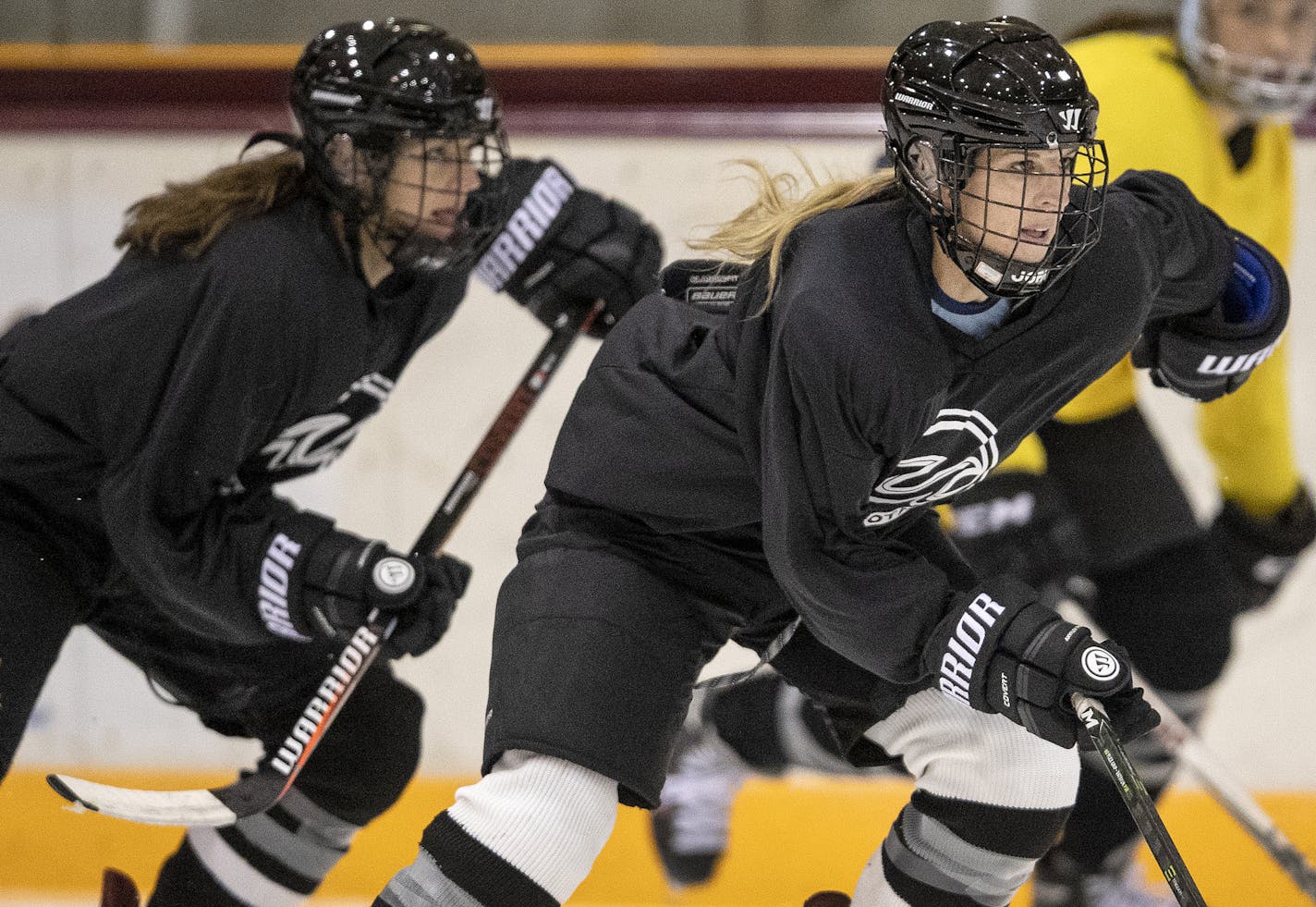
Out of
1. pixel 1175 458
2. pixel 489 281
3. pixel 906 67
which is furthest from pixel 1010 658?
pixel 1175 458

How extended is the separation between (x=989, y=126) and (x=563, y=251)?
0.90 m

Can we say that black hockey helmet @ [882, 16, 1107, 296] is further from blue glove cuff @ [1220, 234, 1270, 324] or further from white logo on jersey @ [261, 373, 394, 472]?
white logo on jersey @ [261, 373, 394, 472]

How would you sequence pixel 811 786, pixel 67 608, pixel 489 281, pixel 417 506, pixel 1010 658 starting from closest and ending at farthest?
pixel 1010 658 → pixel 67 608 → pixel 489 281 → pixel 811 786 → pixel 417 506

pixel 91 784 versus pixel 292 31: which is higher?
pixel 292 31

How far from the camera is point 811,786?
9.44 ft

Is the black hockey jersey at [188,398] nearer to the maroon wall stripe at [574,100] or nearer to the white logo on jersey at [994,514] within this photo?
the white logo on jersey at [994,514]

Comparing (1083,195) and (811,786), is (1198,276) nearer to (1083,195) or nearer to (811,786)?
(1083,195)

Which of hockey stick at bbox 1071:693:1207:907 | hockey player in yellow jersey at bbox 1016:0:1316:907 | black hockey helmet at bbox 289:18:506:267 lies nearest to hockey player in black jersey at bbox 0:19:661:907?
black hockey helmet at bbox 289:18:506:267

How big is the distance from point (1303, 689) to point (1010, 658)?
1.75 m

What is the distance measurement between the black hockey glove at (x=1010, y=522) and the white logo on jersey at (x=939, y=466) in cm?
72

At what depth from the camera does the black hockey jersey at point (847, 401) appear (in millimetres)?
1662

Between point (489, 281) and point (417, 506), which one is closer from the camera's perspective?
point (489, 281)

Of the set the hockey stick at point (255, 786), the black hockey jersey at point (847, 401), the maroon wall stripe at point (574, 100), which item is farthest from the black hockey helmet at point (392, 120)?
the maroon wall stripe at point (574, 100)

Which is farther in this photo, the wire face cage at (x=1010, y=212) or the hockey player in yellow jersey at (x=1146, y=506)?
the hockey player in yellow jersey at (x=1146, y=506)
